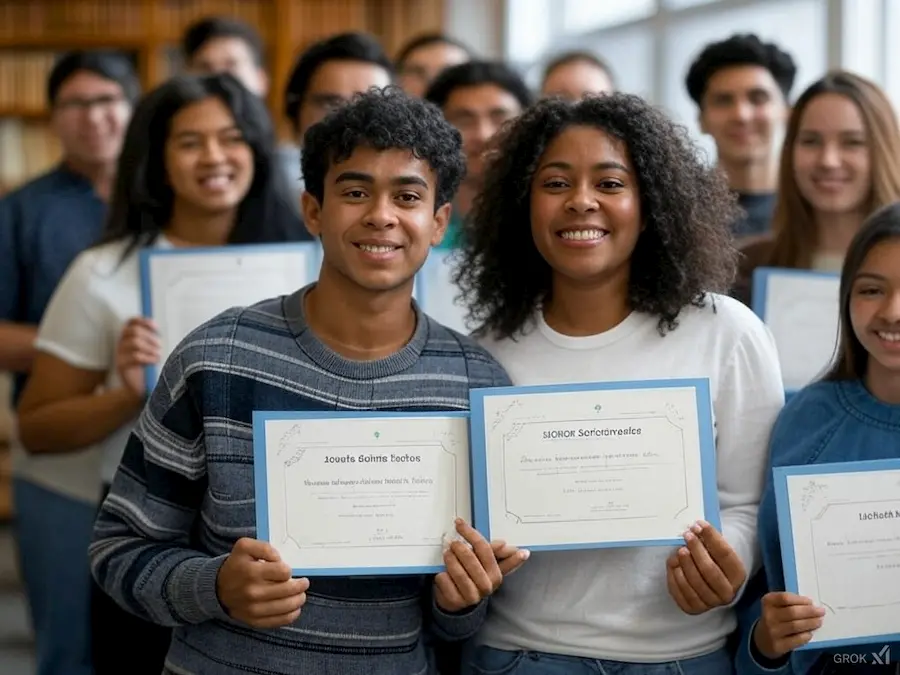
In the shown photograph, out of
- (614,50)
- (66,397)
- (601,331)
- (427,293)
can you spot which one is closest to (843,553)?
(601,331)

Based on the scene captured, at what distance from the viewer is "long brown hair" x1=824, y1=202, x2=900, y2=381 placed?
81.9 inches

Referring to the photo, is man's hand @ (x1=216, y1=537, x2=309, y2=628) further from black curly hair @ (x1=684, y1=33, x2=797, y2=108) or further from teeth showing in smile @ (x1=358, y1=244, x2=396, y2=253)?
black curly hair @ (x1=684, y1=33, x2=797, y2=108)

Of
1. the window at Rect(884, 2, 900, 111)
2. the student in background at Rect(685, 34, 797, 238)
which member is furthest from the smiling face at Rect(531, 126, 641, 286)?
the window at Rect(884, 2, 900, 111)

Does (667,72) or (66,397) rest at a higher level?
(667,72)

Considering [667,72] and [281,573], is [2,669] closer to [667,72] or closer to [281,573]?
[281,573]

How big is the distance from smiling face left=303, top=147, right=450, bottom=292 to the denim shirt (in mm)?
679

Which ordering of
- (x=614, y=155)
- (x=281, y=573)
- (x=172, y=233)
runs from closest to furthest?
(x=281, y=573) → (x=614, y=155) → (x=172, y=233)

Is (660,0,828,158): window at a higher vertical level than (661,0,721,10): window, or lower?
lower

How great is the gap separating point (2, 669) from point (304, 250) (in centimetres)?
287

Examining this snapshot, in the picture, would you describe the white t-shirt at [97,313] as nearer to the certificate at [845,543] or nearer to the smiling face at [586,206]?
the smiling face at [586,206]

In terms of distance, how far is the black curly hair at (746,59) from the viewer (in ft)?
11.0

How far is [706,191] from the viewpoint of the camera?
7.22ft

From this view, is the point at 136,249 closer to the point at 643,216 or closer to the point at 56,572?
the point at 56,572

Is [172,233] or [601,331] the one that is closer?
[601,331]
